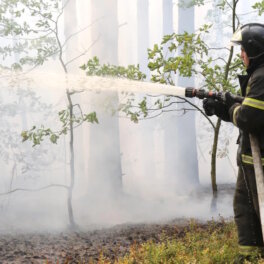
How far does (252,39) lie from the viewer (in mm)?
3332

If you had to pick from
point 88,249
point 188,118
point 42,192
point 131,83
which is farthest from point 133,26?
point 88,249

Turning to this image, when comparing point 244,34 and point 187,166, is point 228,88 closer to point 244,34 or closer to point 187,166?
point 244,34

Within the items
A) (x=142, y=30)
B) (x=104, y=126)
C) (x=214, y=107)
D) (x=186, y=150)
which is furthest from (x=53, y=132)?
(x=142, y=30)

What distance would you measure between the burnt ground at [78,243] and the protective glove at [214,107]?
6.35 feet

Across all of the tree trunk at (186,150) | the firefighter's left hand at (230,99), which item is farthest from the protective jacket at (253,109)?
the tree trunk at (186,150)

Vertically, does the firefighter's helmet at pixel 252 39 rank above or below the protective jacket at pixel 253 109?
above

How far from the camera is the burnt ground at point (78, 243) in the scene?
5.05 metres

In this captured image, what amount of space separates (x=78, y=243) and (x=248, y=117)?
13.3 feet

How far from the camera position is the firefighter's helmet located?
3328mm

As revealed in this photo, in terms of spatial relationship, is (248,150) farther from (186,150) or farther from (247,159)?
(186,150)

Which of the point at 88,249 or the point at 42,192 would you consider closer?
the point at 88,249

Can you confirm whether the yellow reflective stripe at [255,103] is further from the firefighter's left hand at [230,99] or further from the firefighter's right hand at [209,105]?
the firefighter's right hand at [209,105]

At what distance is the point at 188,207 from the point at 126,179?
394 cm

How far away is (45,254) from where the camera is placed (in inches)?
210
